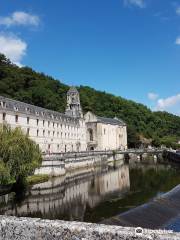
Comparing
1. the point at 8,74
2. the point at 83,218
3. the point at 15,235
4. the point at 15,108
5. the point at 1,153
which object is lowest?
the point at 83,218

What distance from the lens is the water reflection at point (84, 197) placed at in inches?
1313

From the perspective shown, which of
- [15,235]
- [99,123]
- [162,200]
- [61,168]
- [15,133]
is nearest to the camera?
[15,235]

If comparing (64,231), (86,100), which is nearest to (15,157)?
(64,231)

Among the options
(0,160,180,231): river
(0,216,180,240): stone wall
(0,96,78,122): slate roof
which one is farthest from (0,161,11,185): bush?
(0,216,180,240): stone wall

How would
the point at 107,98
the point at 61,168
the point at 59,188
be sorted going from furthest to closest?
the point at 107,98, the point at 61,168, the point at 59,188

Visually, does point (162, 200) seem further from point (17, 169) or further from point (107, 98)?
point (107, 98)

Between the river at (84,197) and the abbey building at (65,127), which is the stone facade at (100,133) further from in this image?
the river at (84,197)

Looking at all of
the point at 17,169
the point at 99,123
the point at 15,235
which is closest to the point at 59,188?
the point at 17,169

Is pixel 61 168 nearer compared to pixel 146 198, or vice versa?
pixel 146 198

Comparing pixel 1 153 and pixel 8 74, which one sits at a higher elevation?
pixel 8 74

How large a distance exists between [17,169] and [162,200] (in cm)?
1599

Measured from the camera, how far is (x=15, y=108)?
6431cm

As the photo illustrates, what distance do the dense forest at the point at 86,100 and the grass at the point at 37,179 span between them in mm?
56515
